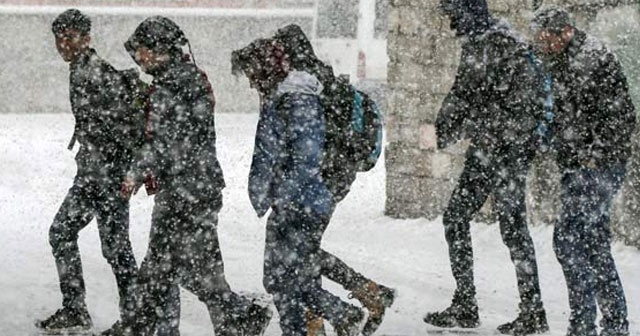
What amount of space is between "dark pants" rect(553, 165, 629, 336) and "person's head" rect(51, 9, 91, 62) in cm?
249

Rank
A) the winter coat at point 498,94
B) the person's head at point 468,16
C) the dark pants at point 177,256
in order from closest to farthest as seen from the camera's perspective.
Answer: the dark pants at point 177,256
the winter coat at point 498,94
the person's head at point 468,16

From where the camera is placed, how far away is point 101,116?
6.64m

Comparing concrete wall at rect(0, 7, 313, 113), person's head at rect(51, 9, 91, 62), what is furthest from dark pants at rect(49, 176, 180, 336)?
concrete wall at rect(0, 7, 313, 113)

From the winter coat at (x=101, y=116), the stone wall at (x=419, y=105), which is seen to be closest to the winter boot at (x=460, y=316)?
the winter coat at (x=101, y=116)

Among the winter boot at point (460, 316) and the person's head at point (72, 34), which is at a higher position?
the person's head at point (72, 34)

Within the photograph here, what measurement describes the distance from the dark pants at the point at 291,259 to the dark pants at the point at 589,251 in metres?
1.25

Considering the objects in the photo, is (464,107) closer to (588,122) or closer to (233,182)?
(588,122)

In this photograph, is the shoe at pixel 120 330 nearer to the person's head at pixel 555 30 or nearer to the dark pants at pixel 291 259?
the dark pants at pixel 291 259

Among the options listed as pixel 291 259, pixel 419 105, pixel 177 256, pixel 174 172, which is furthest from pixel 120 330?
pixel 419 105

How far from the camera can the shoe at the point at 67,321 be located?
22.7ft

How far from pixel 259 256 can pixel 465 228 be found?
3236 mm

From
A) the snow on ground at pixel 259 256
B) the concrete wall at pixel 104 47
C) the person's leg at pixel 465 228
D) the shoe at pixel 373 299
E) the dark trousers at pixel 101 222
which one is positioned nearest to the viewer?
the shoe at pixel 373 299

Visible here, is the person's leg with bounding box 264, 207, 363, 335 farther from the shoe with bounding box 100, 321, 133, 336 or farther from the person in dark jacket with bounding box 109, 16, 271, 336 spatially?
the shoe with bounding box 100, 321, 133, 336

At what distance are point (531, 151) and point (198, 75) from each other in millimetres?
1925
